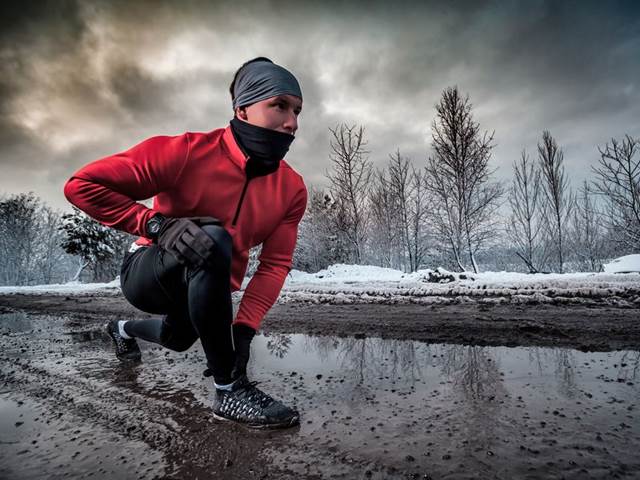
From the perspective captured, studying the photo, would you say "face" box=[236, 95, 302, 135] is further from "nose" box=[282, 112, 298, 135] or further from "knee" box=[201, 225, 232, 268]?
"knee" box=[201, 225, 232, 268]

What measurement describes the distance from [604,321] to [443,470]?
10.9ft

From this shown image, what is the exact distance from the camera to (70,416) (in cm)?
167

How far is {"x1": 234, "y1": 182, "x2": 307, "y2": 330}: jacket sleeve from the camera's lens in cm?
216

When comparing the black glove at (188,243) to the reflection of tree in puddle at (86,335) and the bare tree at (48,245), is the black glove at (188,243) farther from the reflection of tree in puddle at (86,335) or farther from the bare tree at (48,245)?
the bare tree at (48,245)

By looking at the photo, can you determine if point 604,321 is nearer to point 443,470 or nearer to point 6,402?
point 443,470

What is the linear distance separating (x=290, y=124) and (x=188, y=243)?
0.89 meters

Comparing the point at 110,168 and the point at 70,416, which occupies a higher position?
the point at 110,168

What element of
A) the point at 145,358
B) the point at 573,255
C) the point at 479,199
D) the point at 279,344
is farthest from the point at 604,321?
the point at 573,255

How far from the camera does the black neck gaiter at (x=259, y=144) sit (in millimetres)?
1869

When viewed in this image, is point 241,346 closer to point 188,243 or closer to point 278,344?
point 188,243

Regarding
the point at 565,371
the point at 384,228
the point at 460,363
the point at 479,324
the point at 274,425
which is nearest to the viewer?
the point at 274,425

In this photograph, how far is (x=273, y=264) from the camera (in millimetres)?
2314

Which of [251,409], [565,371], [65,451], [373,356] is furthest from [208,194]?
Answer: [565,371]

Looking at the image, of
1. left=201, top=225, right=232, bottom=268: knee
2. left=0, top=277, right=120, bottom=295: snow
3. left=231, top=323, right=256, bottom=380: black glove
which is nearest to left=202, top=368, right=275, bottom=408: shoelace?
left=231, top=323, right=256, bottom=380: black glove
